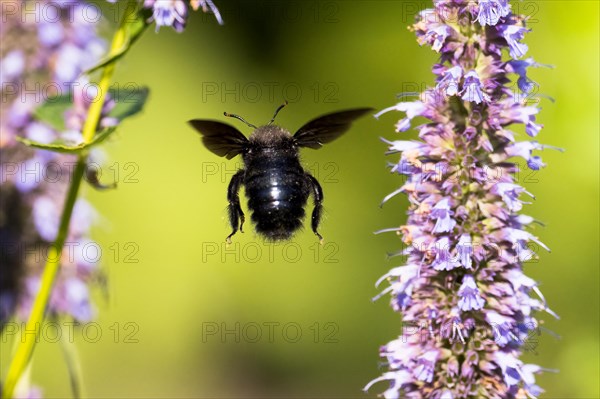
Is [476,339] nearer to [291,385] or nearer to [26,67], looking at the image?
[26,67]

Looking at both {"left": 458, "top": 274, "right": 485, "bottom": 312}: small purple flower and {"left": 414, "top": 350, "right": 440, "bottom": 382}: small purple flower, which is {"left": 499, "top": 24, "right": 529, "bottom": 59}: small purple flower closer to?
{"left": 458, "top": 274, "right": 485, "bottom": 312}: small purple flower

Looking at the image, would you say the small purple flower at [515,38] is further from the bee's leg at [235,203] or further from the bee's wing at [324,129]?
the bee's leg at [235,203]

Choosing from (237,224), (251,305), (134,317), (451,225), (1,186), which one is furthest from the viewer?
(251,305)

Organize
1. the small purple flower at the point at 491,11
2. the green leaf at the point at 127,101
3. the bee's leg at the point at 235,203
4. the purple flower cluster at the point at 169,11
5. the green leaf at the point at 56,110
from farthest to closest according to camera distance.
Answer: the bee's leg at the point at 235,203, the green leaf at the point at 56,110, the green leaf at the point at 127,101, the purple flower cluster at the point at 169,11, the small purple flower at the point at 491,11

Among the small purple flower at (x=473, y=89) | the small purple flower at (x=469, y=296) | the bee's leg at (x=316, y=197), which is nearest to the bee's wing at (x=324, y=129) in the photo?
the bee's leg at (x=316, y=197)

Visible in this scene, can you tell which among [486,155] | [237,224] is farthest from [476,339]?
[237,224]

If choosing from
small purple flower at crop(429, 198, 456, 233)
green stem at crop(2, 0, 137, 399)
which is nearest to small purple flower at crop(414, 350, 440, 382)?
small purple flower at crop(429, 198, 456, 233)
